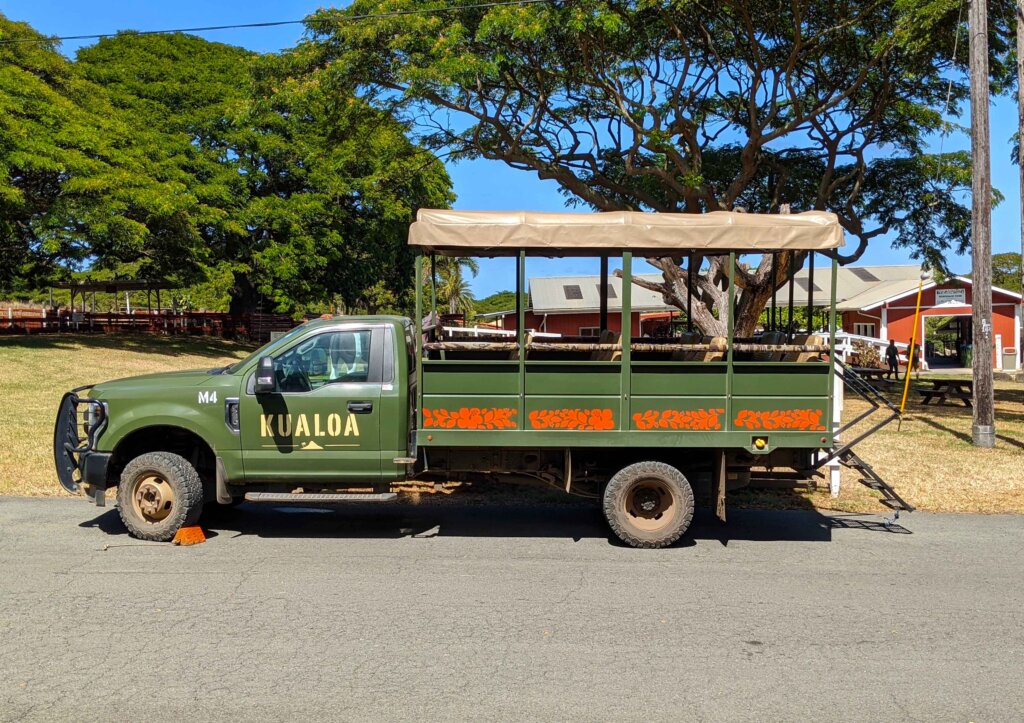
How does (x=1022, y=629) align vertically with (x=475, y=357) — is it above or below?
below

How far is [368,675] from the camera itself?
14.6 ft

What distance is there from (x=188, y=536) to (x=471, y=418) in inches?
103

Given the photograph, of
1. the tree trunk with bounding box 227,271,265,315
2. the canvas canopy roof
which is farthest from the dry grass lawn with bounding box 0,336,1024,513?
the tree trunk with bounding box 227,271,265,315

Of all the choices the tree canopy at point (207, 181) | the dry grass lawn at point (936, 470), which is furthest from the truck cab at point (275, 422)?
the tree canopy at point (207, 181)

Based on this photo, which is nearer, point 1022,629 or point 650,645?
point 650,645

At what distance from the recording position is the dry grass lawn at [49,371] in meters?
10.2

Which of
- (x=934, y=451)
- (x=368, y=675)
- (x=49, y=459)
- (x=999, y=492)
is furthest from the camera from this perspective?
(x=934, y=451)

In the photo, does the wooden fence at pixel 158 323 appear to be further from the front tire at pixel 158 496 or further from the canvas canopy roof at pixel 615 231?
the canvas canopy roof at pixel 615 231

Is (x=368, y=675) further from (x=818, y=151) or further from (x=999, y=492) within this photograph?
(x=818, y=151)

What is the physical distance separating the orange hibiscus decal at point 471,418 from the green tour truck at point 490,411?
12mm

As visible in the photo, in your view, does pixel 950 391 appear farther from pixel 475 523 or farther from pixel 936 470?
pixel 475 523

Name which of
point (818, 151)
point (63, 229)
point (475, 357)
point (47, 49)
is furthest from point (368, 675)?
point (47, 49)

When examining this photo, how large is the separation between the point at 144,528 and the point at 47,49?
2663 centimetres

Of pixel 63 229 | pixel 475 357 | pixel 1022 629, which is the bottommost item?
pixel 1022 629
